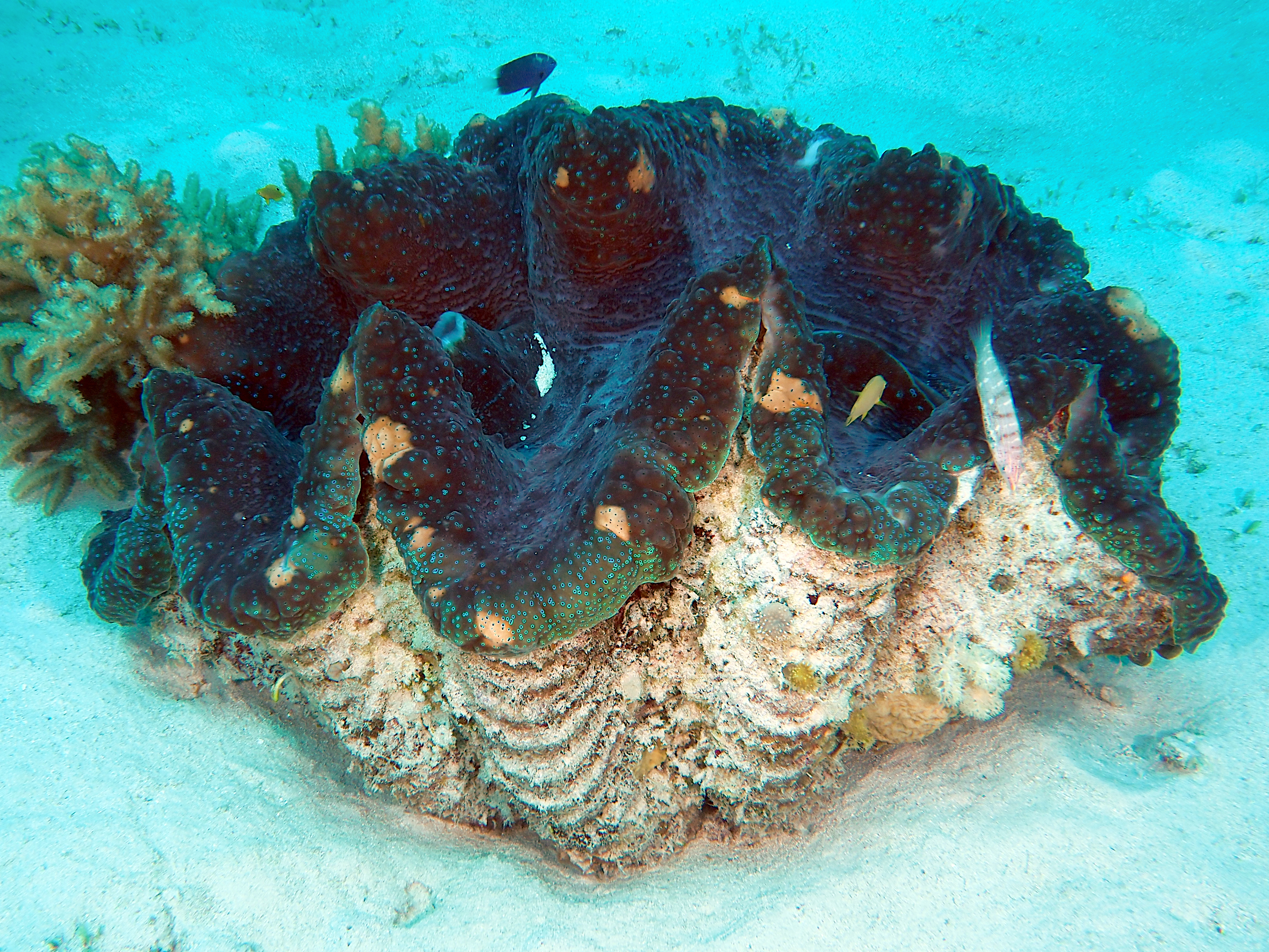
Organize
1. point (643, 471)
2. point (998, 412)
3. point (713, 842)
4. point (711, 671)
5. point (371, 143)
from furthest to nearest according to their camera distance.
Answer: point (371, 143)
point (713, 842)
point (711, 671)
point (998, 412)
point (643, 471)

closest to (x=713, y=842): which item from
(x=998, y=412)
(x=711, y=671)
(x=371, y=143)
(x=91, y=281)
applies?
(x=711, y=671)

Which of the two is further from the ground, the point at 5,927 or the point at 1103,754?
the point at 1103,754

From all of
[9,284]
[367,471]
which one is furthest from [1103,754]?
[9,284]

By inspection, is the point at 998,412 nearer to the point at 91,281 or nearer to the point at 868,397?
the point at 868,397

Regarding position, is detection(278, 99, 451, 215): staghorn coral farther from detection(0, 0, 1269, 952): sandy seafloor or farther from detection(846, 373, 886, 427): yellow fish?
detection(846, 373, 886, 427): yellow fish

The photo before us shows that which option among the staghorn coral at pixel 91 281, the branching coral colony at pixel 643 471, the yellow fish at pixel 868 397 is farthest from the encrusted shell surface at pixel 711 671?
the staghorn coral at pixel 91 281

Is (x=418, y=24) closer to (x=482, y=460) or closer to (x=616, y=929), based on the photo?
(x=482, y=460)

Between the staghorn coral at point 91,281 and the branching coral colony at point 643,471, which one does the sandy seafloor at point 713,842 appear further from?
the staghorn coral at point 91,281
